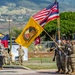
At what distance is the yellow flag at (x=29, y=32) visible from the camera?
80.6 feet

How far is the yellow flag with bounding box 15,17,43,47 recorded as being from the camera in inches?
967

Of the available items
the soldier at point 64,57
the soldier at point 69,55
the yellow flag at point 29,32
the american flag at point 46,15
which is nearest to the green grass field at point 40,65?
the american flag at point 46,15

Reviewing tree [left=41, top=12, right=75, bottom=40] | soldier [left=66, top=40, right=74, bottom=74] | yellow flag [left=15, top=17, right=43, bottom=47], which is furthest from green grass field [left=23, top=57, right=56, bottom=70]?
tree [left=41, top=12, right=75, bottom=40]

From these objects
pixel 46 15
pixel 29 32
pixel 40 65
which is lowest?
pixel 40 65

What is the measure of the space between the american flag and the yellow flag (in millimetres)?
478

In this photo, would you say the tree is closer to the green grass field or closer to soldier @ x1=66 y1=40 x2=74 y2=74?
the green grass field

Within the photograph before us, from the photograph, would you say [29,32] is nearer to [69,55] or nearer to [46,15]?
[46,15]

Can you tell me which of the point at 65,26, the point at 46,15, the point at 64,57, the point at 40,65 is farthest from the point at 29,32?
the point at 65,26

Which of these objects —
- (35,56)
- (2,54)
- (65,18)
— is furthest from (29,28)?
(65,18)

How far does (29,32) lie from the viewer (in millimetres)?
24641

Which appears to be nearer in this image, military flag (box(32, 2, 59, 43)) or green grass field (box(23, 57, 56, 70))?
military flag (box(32, 2, 59, 43))

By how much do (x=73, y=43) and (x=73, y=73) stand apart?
1446 millimetres

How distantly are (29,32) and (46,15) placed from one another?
5.24 feet

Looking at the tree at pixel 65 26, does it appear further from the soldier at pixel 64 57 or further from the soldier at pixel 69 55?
the soldier at pixel 69 55
